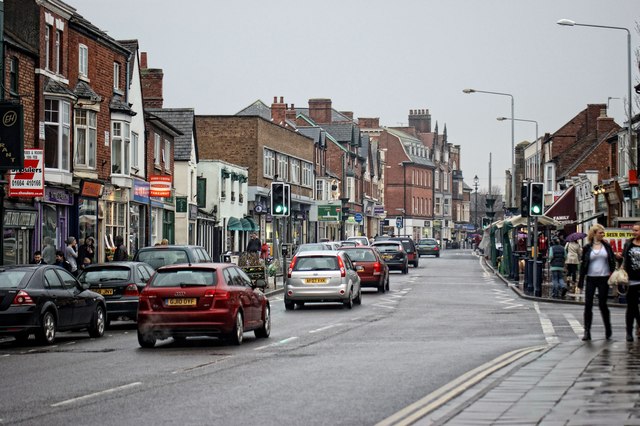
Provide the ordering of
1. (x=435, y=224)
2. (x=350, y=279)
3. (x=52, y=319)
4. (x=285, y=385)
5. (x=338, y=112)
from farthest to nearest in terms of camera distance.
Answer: (x=435, y=224) → (x=338, y=112) → (x=350, y=279) → (x=52, y=319) → (x=285, y=385)

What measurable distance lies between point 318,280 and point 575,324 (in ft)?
27.5

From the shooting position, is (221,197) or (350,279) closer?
(350,279)

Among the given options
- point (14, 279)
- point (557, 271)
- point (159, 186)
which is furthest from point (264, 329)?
point (159, 186)

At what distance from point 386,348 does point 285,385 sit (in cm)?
545

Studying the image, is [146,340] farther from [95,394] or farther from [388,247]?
[388,247]

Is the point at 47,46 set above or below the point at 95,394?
above

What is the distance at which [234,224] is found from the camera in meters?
68.4

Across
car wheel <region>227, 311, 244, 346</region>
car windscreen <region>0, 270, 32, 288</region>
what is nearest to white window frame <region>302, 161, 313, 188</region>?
car windscreen <region>0, 270, 32, 288</region>

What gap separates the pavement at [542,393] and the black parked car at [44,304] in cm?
878

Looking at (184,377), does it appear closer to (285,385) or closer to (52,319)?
(285,385)

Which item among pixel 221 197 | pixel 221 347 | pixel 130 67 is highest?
pixel 130 67

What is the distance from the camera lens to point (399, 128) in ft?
547

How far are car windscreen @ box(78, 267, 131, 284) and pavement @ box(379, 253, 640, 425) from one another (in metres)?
11.6

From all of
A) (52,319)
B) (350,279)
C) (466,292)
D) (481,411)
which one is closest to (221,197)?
(466,292)
